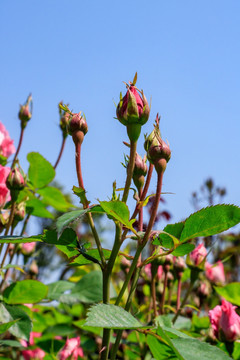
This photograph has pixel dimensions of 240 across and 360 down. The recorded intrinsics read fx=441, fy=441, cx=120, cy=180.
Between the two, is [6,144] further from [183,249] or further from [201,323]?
[183,249]

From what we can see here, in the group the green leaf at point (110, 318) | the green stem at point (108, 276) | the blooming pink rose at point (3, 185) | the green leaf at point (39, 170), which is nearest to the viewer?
the green leaf at point (110, 318)

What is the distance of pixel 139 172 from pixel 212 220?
0.14m

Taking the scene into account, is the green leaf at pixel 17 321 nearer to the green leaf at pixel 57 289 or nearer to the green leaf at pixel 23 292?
the green leaf at pixel 23 292

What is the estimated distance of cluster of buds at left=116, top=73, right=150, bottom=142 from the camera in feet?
1.79

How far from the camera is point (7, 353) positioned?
4.87 feet

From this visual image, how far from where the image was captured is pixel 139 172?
62 centimetres

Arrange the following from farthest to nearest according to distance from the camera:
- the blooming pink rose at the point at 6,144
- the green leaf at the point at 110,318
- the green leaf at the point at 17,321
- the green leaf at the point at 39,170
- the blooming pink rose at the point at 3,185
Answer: the blooming pink rose at the point at 6,144 → the green leaf at the point at 39,170 → the blooming pink rose at the point at 3,185 → the green leaf at the point at 17,321 → the green leaf at the point at 110,318

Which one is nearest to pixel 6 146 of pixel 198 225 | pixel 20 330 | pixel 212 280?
pixel 20 330

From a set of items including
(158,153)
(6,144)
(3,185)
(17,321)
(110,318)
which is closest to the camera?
(110,318)

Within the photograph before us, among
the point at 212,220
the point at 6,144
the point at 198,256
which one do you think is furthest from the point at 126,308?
the point at 6,144

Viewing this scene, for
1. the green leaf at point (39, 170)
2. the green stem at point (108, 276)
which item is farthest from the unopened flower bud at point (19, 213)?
the green stem at point (108, 276)

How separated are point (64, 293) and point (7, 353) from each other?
0.45m

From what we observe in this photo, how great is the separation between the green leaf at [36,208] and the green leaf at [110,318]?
27.2 inches

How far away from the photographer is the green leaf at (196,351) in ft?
1.52
